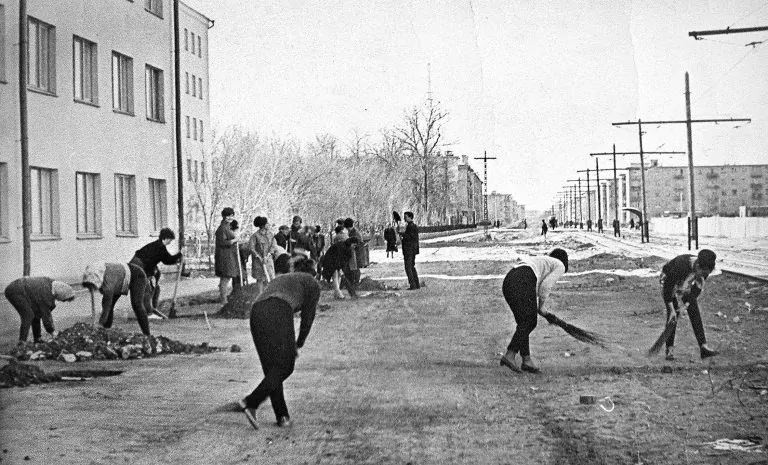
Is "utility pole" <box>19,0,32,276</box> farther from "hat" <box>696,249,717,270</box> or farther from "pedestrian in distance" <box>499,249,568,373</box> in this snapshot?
"hat" <box>696,249,717,270</box>

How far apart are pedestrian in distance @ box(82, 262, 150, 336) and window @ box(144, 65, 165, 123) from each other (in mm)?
8816

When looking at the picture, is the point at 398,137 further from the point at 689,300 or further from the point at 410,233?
the point at 689,300

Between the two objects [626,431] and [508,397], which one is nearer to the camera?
[626,431]

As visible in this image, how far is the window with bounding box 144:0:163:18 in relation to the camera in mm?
17359

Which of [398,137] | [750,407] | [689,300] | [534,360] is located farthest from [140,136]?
[398,137]

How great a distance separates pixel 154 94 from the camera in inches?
729

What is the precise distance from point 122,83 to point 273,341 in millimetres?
12009

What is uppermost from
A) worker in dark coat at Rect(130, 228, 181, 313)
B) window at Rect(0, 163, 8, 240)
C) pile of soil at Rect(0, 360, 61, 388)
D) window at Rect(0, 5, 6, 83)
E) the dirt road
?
window at Rect(0, 5, 6, 83)

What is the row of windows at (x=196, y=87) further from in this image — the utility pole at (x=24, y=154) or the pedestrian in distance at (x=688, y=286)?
the pedestrian in distance at (x=688, y=286)

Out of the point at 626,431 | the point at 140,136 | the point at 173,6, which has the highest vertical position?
the point at 173,6

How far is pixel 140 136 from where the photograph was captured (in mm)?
17516

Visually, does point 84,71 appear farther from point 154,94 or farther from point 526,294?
point 526,294

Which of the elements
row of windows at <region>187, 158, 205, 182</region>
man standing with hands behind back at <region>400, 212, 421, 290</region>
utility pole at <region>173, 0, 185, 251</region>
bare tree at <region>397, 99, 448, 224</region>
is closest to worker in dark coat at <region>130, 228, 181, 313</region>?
utility pole at <region>173, 0, 185, 251</region>

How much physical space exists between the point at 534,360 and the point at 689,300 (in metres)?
1.63
